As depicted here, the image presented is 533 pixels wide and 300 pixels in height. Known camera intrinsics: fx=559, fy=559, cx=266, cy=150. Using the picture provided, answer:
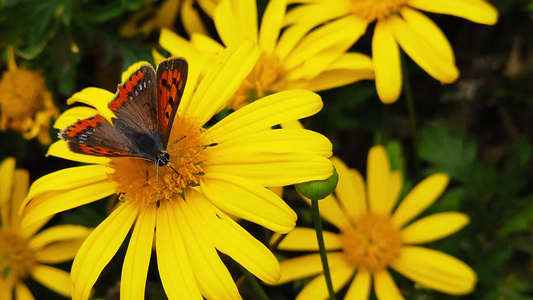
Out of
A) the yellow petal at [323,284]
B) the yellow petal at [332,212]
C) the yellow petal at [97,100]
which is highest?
the yellow petal at [97,100]

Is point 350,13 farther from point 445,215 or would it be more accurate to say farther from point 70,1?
point 70,1

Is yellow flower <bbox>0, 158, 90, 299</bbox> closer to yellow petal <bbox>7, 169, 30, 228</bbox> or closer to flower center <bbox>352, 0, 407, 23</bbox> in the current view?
yellow petal <bbox>7, 169, 30, 228</bbox>

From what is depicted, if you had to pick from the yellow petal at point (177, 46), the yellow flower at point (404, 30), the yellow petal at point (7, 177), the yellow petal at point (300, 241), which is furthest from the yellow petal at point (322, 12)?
the yellow petal at point (7, 177)

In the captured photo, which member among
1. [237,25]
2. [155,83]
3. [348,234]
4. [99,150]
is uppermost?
[237,25]

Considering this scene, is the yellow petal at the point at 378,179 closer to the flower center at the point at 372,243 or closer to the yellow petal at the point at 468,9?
the flower center at the point at 372,243

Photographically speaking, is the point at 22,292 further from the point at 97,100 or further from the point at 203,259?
the point at 203,259

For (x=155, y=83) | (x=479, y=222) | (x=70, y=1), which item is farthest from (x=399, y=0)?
(x=70, y=1)
